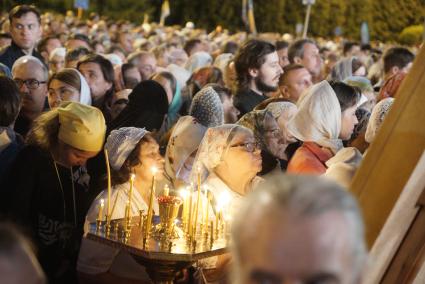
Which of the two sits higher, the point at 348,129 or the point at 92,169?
the point at 348,129

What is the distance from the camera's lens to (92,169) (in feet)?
21.9

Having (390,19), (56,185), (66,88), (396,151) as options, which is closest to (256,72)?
(66,88)

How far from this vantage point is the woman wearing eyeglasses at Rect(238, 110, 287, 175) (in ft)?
20.7

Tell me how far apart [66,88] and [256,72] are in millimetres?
1873

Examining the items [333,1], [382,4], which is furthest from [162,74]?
[333,1]

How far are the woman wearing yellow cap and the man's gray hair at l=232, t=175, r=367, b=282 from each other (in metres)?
3.62

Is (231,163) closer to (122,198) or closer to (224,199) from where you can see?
(224,199)

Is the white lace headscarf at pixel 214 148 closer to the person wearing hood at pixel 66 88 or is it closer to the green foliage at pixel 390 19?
the person wearing hood at pixel 66 88

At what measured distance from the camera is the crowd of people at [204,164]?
144 centimetres

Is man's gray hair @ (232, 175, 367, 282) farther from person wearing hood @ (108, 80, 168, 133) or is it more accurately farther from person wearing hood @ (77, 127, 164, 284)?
person wearing hood @ (108, 80, 168, 133)

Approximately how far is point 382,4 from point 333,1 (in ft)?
9.88

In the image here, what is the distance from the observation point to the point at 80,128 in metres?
5.34

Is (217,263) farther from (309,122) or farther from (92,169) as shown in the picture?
(92,169)

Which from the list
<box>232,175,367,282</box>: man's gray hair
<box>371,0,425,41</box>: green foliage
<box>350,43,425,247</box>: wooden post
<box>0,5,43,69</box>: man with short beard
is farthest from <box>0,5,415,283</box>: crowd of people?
<box>371,0,425,41</box>: green foliage
